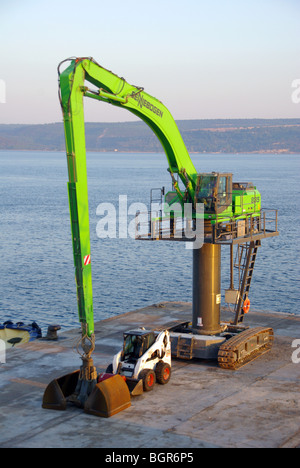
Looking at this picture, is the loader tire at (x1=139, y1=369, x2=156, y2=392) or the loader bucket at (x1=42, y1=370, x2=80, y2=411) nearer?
the loader bucket at (x1=42, y1=370, x2=80, y2=411)

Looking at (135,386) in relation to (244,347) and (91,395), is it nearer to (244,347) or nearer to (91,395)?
(91,395)

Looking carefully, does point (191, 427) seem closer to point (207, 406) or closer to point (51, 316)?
point (207, 406)

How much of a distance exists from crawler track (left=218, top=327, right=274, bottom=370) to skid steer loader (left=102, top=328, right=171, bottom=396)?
7.41ft

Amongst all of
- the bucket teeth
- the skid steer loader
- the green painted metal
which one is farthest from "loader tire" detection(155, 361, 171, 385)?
the green painted metal

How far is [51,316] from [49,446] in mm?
26281

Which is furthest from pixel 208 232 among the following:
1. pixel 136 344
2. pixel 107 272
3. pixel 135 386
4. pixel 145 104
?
pixel 107 272

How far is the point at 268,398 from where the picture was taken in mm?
21391

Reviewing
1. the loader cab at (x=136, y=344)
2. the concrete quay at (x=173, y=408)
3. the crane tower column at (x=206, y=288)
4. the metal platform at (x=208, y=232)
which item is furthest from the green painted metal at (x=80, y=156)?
the crane tower column at (x=206, y=288)

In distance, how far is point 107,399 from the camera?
64.5 feet

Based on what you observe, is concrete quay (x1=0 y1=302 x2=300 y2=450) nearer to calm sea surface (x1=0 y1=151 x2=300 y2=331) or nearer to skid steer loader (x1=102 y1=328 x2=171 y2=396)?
skid steer loader (x1=102 y1=328 x2=171 y2=396)

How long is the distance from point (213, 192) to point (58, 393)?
10.6 metres

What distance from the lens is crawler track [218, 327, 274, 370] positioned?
79.7 feet

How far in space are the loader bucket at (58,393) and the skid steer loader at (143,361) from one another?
1.10 m

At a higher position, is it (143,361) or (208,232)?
(208,232)
